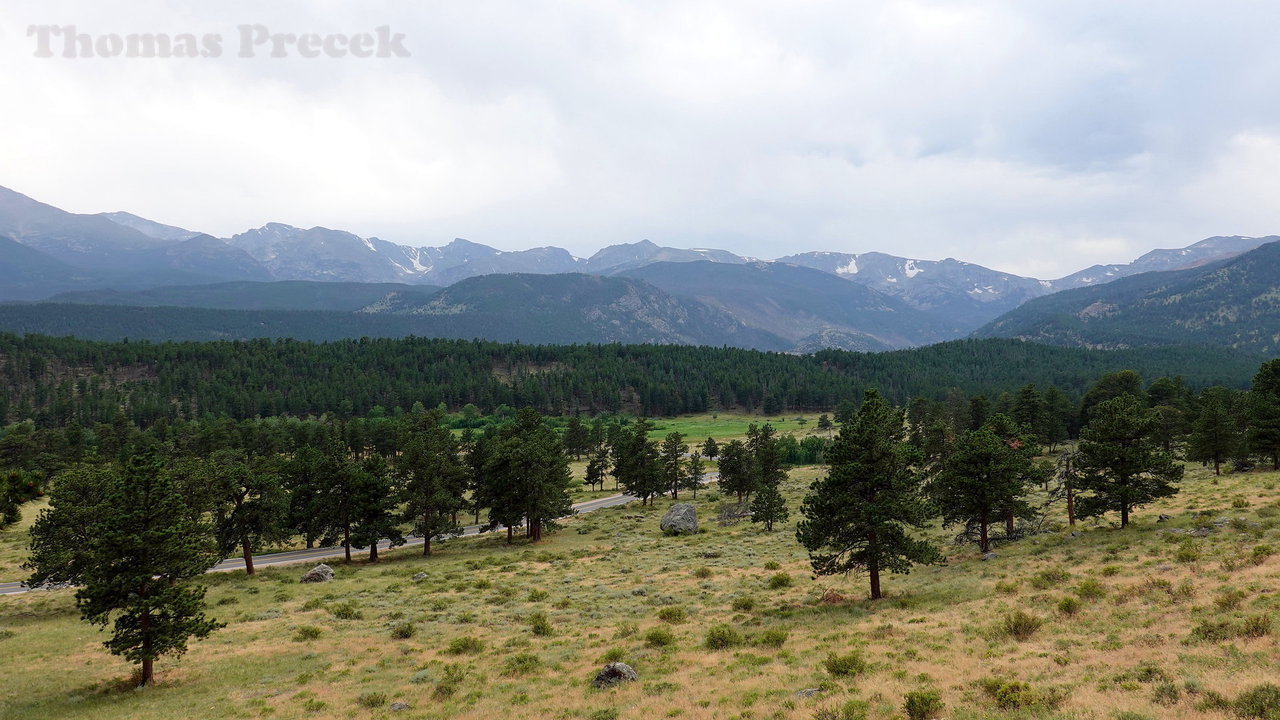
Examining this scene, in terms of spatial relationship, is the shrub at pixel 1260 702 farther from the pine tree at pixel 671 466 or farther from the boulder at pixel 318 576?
the pine tree at pixel 671 466

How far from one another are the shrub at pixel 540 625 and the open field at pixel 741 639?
0.21m

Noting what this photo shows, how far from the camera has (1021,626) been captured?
84.2 ft

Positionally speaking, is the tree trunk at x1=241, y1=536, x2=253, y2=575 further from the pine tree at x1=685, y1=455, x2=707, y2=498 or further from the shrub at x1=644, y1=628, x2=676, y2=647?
the pine tree at x1=685, y1=455, x2=707, y2=498

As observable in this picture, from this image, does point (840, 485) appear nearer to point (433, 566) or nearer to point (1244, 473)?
point (433, 566)

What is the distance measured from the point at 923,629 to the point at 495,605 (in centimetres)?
2926

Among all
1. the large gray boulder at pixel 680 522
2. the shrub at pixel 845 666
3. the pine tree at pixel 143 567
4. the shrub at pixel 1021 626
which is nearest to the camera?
the shrub at pixel 845 666

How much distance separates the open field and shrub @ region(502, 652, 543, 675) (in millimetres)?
141

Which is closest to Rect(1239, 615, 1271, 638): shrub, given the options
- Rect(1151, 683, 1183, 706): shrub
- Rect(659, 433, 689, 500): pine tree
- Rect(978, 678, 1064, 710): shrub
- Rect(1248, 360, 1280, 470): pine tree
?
Rect(1151, 683, 1183, 706): shrub

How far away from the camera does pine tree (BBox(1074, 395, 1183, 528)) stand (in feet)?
139

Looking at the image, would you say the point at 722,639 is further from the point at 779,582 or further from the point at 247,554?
the point at 247,554

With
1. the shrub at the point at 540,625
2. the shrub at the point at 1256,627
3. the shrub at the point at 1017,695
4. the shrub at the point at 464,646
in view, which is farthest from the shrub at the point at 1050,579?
the shrub at the point at 464,646

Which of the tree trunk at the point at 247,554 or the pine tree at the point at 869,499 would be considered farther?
the tree trunk at the point at 247,554

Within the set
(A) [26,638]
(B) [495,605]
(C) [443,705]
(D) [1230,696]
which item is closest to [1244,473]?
(D) [1230,696]

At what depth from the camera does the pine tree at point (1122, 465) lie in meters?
42.2
